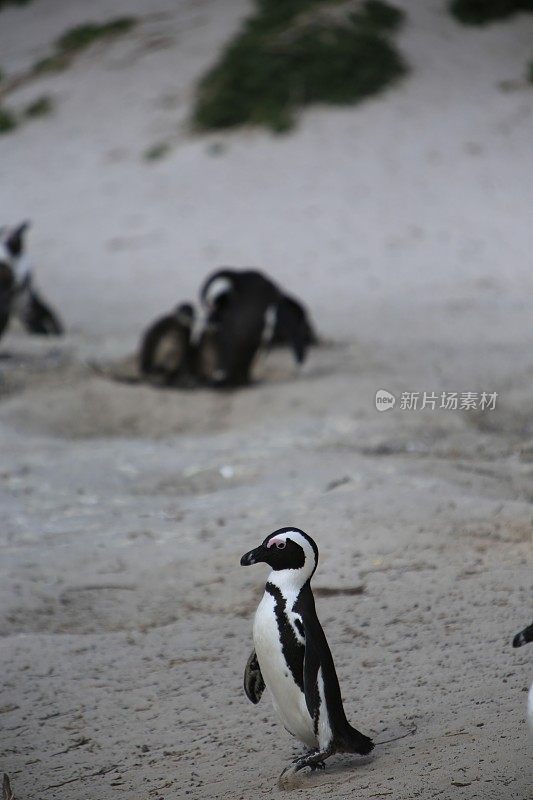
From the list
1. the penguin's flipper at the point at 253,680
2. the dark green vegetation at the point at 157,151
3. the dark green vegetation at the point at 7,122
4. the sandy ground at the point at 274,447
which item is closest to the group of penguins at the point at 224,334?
the sandy ground at the point at 274,447

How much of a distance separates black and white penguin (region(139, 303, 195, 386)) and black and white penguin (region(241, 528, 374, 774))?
13.3ft

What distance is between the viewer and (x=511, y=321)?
7.89 metres

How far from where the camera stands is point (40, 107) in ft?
42.2

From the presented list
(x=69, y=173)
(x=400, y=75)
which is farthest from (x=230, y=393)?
(x=400, y=75)

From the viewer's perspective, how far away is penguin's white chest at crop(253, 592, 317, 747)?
2570 mm

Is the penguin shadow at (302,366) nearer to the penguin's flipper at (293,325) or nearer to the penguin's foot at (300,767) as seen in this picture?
the penguin's flipper at (293,325)

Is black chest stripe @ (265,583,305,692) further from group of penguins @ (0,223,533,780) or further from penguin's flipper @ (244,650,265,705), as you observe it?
penguin's flipper @ (244,650,265,705)

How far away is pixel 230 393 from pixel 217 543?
231 centimetres

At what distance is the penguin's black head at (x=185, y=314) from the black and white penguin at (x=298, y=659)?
4.36 metres

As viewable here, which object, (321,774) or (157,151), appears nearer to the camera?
(321,774)

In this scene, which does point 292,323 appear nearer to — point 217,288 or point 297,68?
point 217,288

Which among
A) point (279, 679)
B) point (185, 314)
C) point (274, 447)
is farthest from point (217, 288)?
point (279, 679)

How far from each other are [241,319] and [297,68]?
6447 millimetres

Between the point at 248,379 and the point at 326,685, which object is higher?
the point at 326,685
